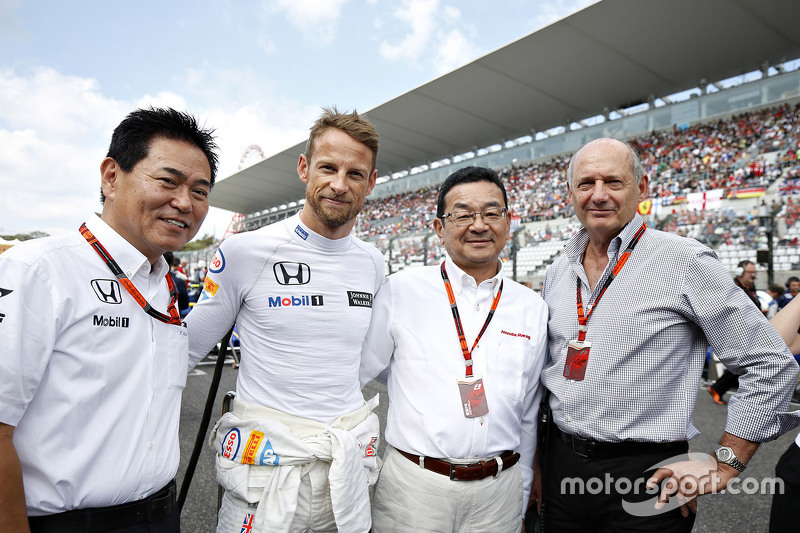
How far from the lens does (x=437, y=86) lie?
18.9 m

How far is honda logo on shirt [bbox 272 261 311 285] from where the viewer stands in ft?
5.53

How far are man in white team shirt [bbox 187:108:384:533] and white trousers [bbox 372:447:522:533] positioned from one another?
0.44 ft

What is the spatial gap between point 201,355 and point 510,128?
23.2 meters

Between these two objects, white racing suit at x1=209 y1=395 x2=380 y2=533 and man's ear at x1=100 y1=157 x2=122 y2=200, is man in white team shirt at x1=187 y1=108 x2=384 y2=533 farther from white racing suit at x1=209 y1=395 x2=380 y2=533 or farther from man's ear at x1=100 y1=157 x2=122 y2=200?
man's ear at x1=100 y1=157 x2=122 y2=200

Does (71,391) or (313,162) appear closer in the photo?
(71,391)

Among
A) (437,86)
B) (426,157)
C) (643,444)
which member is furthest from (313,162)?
(426,157)

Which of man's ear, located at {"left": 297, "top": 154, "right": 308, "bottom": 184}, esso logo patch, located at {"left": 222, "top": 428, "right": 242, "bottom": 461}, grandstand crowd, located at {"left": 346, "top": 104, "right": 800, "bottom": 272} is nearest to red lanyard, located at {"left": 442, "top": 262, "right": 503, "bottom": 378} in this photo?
man's ear, located at {"left": 297, "top": 154, "right": 308, "bottom": 184}

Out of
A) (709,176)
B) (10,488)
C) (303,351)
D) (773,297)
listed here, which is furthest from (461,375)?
(709,176)

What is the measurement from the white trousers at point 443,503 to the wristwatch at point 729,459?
2.33 feet

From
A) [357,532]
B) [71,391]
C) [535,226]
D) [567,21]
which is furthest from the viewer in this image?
[535,226]

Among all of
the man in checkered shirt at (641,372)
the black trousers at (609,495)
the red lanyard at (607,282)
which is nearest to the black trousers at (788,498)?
the man in checkered shirt at (641,372)

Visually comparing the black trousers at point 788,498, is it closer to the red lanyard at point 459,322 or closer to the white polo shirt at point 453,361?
the white polo shirt at point 453,361

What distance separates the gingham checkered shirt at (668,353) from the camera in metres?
1.54

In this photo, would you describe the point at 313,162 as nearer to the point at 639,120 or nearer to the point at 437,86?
the point at 437,86
